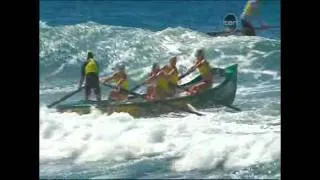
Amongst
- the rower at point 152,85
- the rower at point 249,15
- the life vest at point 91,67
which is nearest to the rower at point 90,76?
the life vest at point 91,67

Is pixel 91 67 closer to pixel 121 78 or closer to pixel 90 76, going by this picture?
pixel 90 76

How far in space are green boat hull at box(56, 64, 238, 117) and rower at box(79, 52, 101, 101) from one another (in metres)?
0.05

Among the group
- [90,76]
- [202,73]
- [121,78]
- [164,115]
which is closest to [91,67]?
[90,76]

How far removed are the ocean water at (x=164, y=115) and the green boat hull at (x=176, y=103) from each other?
0.03m

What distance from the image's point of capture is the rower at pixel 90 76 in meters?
3.35

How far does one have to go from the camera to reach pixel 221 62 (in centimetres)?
330

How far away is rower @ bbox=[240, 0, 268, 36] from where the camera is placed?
3227mm

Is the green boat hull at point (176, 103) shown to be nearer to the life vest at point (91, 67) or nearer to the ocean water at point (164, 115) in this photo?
the ocean water at point (164, 115)

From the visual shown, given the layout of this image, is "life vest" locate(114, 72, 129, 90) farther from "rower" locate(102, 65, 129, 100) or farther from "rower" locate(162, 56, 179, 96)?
"rower" locate(162, 56, 179, 96)

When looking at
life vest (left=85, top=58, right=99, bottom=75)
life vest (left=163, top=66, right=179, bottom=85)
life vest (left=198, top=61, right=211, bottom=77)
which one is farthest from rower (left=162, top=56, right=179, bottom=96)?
life vest (left=85, top=58, right=99, bottom=75)

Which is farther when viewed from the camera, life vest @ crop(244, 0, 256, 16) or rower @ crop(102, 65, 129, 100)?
rower @ crop(102, 65, 129, 100)
